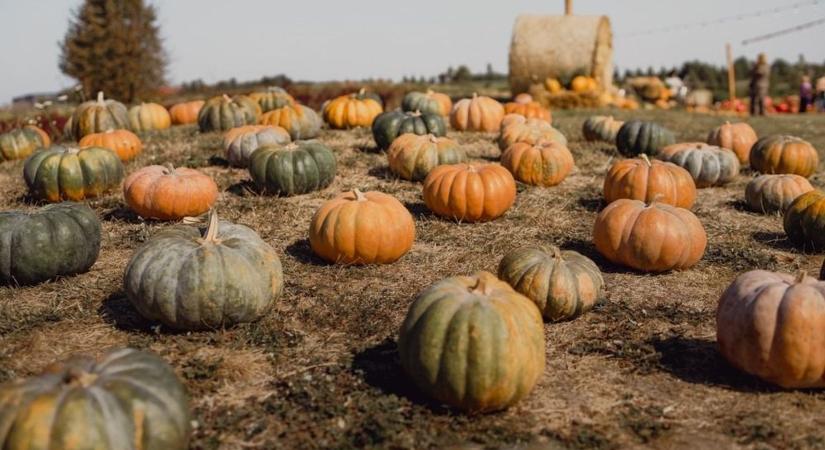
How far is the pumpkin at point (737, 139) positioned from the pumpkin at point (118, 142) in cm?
901

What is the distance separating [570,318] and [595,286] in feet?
0.98

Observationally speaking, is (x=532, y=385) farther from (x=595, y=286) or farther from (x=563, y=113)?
(x=563, y=113)

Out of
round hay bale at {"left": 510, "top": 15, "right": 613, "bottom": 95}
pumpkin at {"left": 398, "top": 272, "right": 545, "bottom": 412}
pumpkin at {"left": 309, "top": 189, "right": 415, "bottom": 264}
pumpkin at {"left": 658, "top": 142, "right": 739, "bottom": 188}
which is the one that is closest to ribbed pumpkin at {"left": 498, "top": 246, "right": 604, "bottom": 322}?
pumpkin at {"left": 398, "top": 272, "right": 545, "bottom": 412}

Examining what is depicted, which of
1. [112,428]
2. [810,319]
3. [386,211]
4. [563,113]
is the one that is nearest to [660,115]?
[563,113]

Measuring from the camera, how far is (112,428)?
122 inches

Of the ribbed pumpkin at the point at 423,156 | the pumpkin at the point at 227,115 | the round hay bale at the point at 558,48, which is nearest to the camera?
the ribbed pumpkin at the point at 423,156

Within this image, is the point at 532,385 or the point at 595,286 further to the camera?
the point at 595,286

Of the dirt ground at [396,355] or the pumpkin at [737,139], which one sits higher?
the pumpkin at [737,139]

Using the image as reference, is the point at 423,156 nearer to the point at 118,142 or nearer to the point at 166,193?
the point at 166,193

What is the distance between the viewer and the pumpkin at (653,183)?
7790mm

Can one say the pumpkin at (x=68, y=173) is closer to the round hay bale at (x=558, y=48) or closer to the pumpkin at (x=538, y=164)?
the pumpkin at (x=538, y=164)

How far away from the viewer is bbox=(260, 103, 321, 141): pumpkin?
11203 millimetres

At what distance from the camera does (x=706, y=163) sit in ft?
30.9

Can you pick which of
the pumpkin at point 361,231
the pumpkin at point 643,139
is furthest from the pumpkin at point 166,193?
the pumpkin at point 643,139
